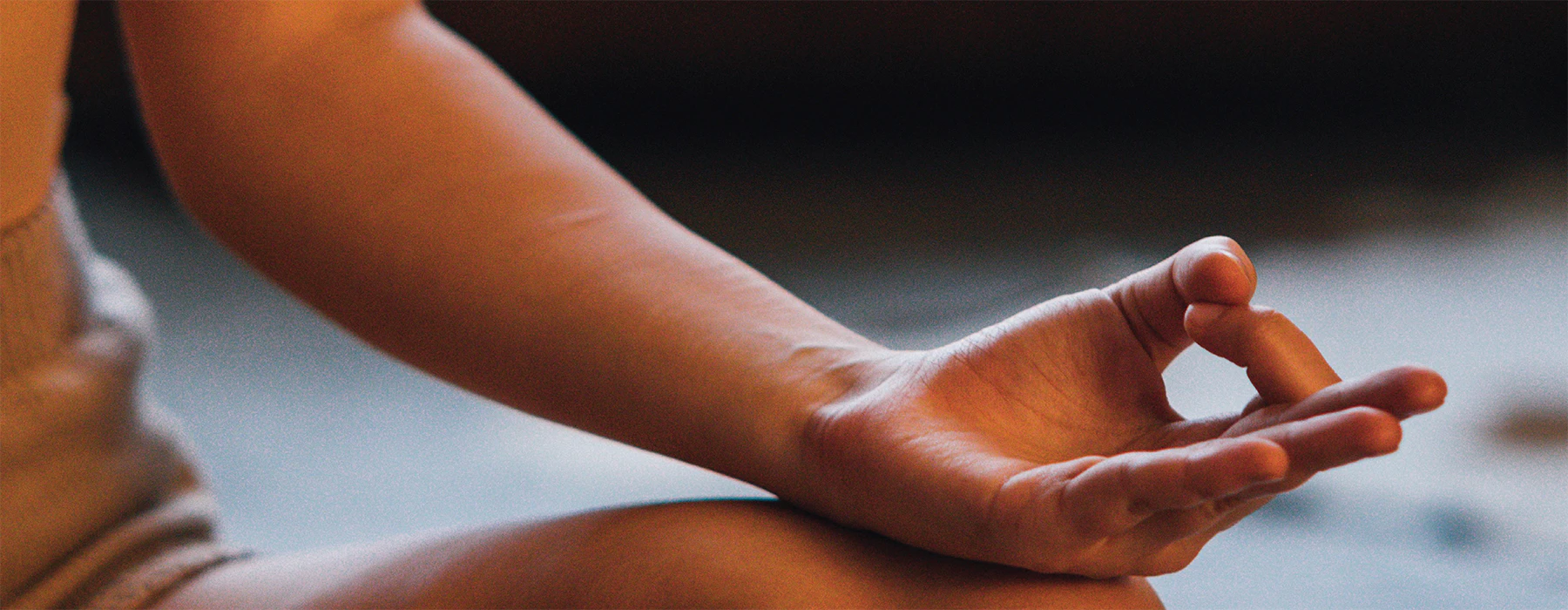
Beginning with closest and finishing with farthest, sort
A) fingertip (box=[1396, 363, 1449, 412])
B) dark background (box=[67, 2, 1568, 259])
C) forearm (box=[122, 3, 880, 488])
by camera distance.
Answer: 1. fingertip (box=[1396, 363, 1449, 412])
2. forearm (box=[122, 3, 880, 488])
3. dark background (box=[67, 2, 1568, 259])

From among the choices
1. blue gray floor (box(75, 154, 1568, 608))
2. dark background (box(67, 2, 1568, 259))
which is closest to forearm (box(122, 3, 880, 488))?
blue gray floor (box(75, 154, 1568, 608))

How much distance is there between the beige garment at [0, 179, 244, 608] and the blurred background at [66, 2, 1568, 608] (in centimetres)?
13

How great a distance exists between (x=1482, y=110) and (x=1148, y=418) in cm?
132

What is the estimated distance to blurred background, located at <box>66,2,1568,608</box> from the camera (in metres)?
0.62

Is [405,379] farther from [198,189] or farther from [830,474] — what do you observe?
[830,474]

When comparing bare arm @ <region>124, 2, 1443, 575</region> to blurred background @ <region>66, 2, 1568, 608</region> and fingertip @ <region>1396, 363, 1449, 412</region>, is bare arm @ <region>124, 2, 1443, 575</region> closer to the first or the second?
fingertip @ <region>1396, 363, 1449, 412</region>

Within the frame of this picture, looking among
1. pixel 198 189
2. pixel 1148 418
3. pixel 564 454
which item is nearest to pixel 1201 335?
pixel 1148 418

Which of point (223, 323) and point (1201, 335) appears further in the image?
point (223, 323)

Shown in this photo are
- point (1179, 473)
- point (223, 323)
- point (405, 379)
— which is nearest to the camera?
point (1179, 473)

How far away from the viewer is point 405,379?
892 millimetres

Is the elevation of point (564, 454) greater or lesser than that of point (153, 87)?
lesser

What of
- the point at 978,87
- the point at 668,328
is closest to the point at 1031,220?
the point at 978,87

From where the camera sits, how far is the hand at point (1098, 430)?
9.0 inches

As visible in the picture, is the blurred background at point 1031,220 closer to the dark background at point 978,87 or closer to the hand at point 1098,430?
the dark background at point 978,87
